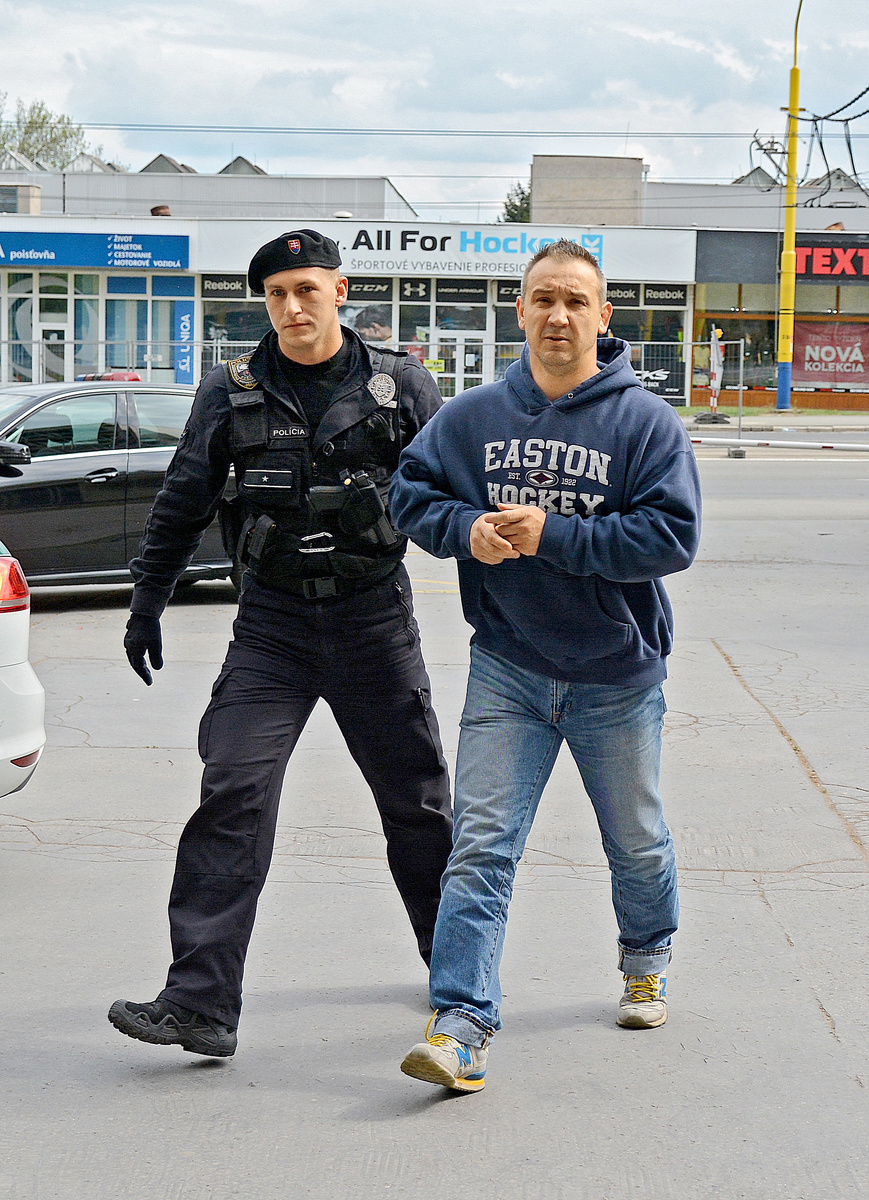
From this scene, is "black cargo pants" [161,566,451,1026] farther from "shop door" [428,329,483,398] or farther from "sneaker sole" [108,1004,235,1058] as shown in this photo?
"shop door" [428,329,483,398]

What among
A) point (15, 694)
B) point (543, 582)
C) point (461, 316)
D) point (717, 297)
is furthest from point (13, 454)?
point (717, 297)

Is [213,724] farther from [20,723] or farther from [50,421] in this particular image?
[50,421]

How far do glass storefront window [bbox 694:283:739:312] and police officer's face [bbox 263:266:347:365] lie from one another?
38400mm

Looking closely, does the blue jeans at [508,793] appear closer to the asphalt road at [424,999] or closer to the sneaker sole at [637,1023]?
the asphalt road at [424,999]

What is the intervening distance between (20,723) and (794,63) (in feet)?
117

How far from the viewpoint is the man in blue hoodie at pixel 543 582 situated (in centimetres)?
331

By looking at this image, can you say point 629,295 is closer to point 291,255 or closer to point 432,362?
point 432,362

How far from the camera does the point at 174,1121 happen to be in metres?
3.20

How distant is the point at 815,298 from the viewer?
41656 millimetres

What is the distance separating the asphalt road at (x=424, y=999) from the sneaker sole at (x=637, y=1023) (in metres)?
0.03

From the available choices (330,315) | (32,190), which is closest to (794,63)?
(32,190)

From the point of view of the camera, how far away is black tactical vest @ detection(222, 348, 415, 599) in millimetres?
3689

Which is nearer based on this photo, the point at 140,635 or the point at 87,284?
the point at 140,635

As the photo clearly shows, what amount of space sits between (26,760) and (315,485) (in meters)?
1.80
